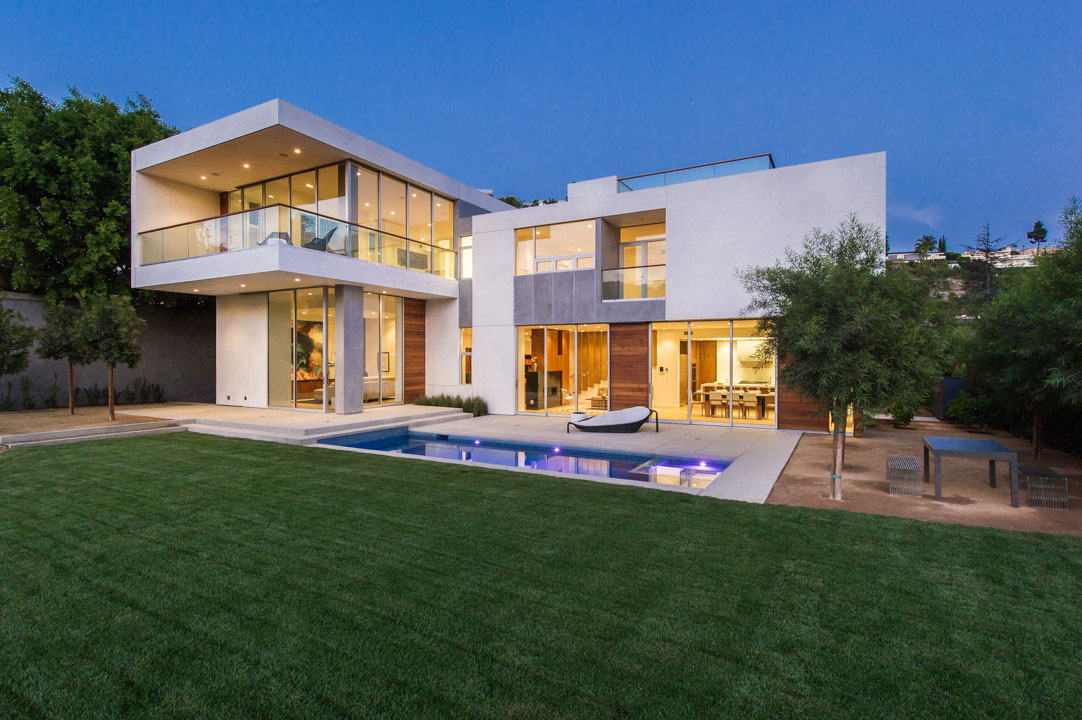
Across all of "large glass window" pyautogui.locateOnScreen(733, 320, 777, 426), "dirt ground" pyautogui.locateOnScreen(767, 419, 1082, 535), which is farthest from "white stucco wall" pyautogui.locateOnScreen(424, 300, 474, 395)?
"dirt ground" pyautogui.locateOnScreen(767, 419, 1082, 535)

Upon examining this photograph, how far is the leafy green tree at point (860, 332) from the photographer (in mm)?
6023

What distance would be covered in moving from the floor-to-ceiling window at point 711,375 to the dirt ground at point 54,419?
1276cm

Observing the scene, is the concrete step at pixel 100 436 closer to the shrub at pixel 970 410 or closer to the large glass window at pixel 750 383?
the large glass window at pixel 750 383

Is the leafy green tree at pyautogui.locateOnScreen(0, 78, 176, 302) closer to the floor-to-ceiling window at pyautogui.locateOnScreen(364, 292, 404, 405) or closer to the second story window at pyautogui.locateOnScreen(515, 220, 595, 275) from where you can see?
the floor-to-ceiling window at pyautogui.locateOnScreen(364, 292, 404, 405)

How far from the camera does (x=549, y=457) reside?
32.4 ft

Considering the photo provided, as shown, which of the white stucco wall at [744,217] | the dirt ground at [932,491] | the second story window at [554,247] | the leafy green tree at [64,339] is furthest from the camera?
the second story window at [554,247]

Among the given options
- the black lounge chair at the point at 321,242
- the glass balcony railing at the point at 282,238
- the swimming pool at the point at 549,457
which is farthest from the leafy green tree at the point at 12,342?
the swimming pool at the point at 549,457

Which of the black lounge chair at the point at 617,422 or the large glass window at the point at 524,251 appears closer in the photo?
the black lounge chair at the point at 617,422

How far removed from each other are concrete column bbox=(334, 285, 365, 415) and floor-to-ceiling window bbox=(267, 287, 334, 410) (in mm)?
517

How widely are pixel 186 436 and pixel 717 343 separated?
12545 millimetres

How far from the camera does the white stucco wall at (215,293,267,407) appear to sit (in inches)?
629

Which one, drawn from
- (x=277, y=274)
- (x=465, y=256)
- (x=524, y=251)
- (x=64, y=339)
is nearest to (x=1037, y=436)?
(x=524, y=251)

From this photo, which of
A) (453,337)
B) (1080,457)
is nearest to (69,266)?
(453,337)

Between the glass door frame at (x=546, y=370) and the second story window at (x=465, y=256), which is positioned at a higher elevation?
the second story window at (x=465, y=256)
